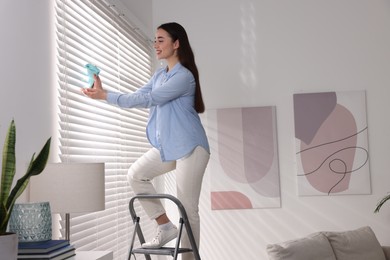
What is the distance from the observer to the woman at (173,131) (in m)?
3.02

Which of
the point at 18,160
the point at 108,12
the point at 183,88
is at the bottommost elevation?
the point at 18,160

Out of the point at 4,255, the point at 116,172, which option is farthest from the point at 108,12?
the point at 4,255

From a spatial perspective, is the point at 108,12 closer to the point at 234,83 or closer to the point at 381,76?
the point at 234,83

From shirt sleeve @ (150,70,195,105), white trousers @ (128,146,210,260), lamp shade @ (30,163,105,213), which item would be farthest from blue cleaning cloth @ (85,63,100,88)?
lamp shade @ (30,163,105,213)

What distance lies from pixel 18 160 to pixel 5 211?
2.52 ft

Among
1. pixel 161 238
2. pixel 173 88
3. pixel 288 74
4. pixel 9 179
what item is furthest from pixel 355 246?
pixel 9 179

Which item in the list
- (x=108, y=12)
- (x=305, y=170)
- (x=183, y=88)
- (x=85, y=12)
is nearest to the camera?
(x=183, y=88)

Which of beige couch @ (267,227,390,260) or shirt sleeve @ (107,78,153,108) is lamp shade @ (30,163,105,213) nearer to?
shirt sleeve @ (107,78,153,108)

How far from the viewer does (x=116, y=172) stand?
4016 millimetres

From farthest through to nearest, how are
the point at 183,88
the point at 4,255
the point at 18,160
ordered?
the point at 183,88 < the point at 18,160 < the point at 4,255

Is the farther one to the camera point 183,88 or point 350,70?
point 350,70

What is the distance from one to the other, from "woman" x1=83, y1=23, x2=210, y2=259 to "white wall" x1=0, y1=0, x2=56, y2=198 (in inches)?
9.9

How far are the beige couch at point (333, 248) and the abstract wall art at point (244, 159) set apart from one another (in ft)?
2.62

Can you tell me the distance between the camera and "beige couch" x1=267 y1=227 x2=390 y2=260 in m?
3.82
